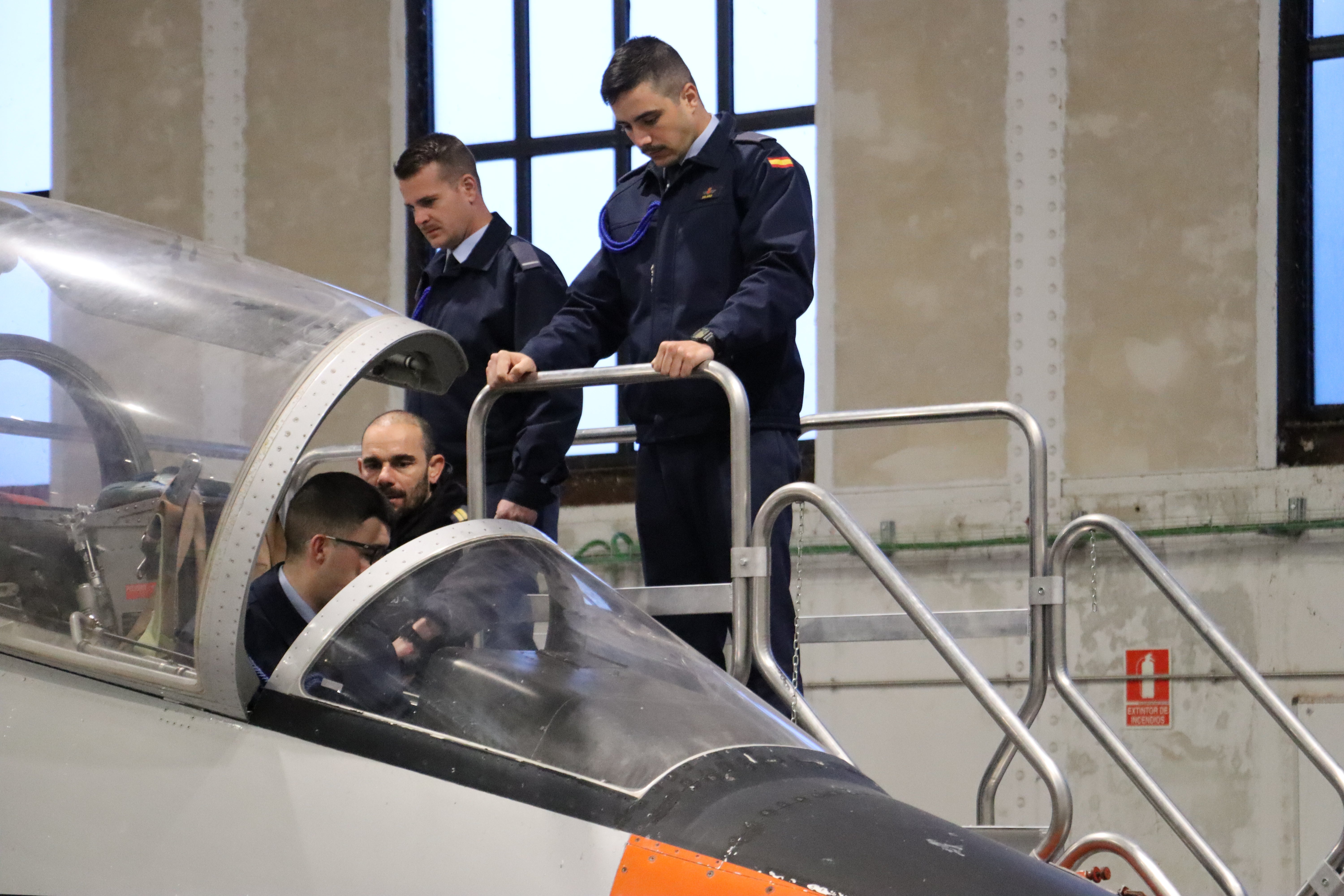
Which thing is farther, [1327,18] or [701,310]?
[1327,18]

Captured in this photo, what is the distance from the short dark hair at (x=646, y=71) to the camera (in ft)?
11.6

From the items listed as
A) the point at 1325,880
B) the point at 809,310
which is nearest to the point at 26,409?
the point at 1325,880

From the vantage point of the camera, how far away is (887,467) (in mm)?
6703

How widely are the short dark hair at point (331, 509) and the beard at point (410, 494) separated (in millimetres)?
961

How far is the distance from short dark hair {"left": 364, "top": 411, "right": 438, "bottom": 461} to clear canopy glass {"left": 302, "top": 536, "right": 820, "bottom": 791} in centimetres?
134

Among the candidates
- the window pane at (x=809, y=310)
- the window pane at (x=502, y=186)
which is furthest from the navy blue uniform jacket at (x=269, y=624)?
the window pane at (x=502, y=186)

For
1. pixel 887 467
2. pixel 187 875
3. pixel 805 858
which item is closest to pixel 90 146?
pixel 887 467

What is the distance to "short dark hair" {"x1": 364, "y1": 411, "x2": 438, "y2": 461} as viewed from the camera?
12.7ft

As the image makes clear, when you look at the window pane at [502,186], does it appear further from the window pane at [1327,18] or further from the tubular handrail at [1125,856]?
the tubular handrail at [1125,856]

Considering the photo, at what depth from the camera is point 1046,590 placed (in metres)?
3.42

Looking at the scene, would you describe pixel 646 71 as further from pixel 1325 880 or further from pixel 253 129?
pixel 253 129

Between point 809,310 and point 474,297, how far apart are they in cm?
297

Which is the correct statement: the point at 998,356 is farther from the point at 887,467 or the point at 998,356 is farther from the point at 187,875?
the point at 187,875

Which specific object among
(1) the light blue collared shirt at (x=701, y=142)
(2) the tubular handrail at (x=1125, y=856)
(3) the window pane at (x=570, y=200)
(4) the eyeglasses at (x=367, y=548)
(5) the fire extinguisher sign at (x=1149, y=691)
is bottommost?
(5) the fire extinguisher sign at (x=1149, y=691)
